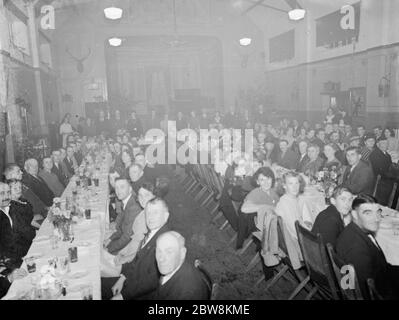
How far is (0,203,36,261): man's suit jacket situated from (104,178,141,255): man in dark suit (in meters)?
0.80

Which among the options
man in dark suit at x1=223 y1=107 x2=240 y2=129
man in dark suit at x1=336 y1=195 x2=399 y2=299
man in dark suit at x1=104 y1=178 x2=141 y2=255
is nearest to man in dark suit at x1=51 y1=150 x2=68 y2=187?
man in dark suit at x1=104 y1=178 x2=141 y2=255

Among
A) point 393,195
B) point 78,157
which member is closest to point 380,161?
point 393,195

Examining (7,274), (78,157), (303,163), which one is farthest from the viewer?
(78,157)

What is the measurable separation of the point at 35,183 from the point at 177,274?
3.56 metres

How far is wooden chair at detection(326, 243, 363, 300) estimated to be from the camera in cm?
260

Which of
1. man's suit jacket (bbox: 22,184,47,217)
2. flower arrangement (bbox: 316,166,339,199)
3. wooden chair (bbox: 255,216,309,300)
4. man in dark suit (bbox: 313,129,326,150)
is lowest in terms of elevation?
wooden chair (bbox: 255,216,309,300)

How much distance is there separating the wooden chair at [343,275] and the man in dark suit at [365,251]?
1.8 inches

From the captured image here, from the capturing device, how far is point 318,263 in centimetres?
287

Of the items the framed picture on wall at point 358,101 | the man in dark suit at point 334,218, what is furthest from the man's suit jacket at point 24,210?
the framed picture on wall at point 358,101

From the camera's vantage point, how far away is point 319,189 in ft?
15.4

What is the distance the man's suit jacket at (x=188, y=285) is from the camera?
2264 millimetres

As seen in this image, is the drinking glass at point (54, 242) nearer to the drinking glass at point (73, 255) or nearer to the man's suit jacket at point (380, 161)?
the drinking glass at point (73, 255)

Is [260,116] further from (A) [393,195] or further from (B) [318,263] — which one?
(B) [318,263]

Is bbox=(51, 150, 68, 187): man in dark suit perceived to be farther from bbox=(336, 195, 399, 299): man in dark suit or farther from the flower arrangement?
bbox=(336, 195, 399, 299): man in dark suit
